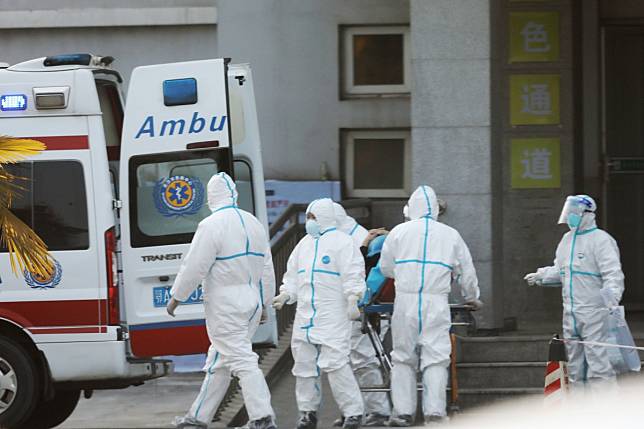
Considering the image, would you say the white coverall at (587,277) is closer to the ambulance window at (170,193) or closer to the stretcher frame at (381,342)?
the stretcher frame at (381,342)

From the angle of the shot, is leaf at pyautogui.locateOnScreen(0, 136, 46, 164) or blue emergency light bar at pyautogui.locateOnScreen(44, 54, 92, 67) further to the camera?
blue emergency light bar at pyautogui.locateOnScreen(44, 54, 92, 67)

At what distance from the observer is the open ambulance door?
10742 millimetres

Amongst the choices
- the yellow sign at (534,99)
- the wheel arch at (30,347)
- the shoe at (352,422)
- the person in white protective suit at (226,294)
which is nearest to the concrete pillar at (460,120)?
the yellow sign at (534,99)

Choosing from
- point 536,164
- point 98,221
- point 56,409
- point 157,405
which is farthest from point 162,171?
point 536,164

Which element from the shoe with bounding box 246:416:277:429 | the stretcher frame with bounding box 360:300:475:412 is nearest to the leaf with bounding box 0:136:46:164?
the shoe with bounding box 246:416:277:429

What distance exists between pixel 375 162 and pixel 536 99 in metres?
2.13

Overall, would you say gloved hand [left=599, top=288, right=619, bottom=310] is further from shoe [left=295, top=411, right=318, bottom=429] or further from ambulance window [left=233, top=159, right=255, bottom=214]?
ambulance window [left=233, top=159, right=255, bottom=214]

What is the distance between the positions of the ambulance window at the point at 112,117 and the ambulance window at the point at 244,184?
1.04m

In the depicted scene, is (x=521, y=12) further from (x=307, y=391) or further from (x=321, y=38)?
(x=307, y=391)

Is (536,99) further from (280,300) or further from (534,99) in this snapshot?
(280,300)

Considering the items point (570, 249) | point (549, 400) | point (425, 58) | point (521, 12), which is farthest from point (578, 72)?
point (549, 400)

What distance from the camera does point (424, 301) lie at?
10828mm

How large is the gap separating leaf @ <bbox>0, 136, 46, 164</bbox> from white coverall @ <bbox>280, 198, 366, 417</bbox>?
90.4 inches

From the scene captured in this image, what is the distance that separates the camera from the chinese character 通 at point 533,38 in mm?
14688
